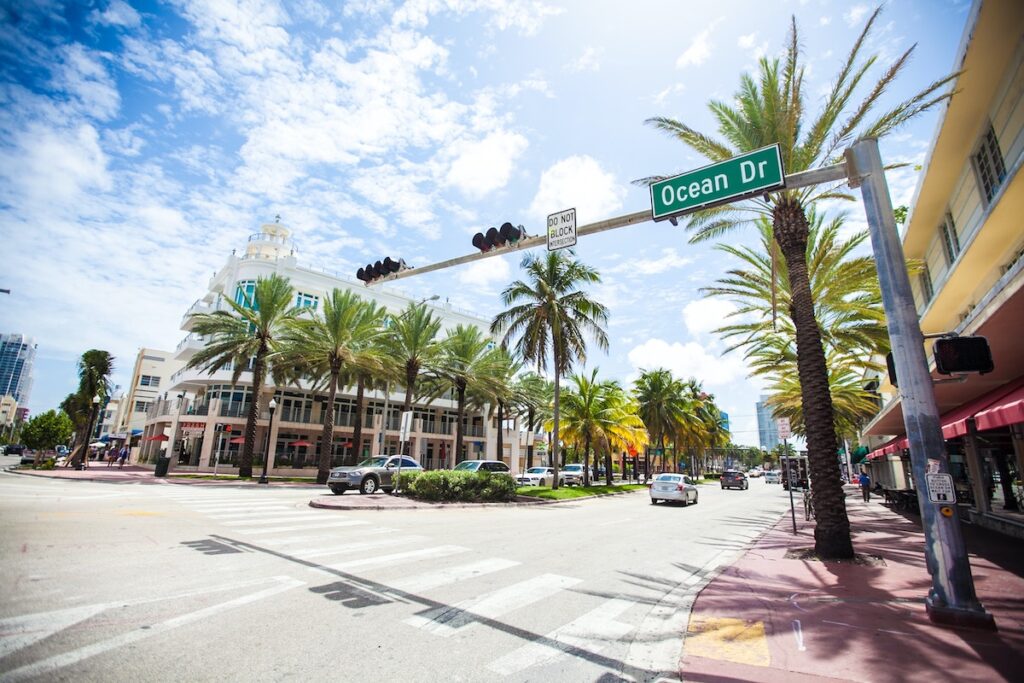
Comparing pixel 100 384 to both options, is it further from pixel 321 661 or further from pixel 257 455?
pixel 321 661

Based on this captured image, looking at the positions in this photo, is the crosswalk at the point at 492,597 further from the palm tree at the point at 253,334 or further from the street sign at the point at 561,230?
the palm tree at the point at 253,334

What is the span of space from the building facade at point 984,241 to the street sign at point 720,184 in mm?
2902

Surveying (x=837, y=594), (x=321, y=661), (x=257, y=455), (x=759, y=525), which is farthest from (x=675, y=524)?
(x=257, y=455)

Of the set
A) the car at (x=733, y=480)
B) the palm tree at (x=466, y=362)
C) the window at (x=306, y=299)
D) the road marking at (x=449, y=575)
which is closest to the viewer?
the road marking at (x=449, y=575)

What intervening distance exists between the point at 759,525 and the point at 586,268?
17.1 m

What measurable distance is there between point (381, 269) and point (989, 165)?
49.7 feet

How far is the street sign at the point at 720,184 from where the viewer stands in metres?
5.75

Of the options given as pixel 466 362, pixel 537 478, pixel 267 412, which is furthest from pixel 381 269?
pixel 267 412

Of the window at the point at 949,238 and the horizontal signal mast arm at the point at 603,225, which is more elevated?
the window at the point at 949,238

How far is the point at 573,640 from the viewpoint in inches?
190

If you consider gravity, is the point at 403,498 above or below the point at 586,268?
below

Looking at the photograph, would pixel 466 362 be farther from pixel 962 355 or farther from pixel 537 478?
pixel 962 355

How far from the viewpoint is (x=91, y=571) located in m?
6.21

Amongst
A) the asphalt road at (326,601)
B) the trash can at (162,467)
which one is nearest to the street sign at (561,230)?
the asphalt road at (326,601)
